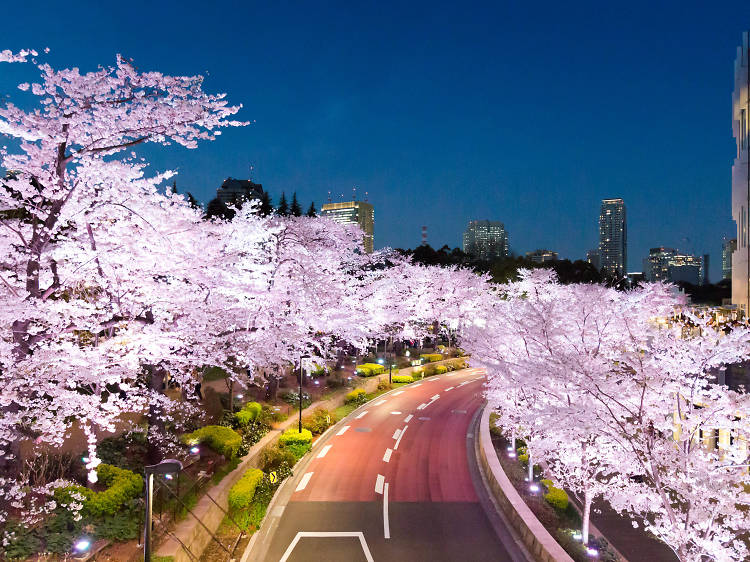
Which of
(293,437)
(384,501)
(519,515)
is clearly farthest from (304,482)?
(519,515)

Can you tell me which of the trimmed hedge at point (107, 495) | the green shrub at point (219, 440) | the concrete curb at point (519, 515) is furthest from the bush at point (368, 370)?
the trimmed hedge at point (107, 495)

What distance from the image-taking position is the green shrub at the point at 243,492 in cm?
1228

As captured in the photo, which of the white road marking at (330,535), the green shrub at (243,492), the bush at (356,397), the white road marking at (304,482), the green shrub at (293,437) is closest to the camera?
the white road marking at (330,535)

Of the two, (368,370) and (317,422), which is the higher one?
(368,370)

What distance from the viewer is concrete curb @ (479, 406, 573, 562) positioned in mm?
10224

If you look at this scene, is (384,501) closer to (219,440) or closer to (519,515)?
(519,515)

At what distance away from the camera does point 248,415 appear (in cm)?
1809

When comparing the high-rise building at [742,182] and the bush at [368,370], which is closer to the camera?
the bush at [368,370]

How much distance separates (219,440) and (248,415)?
3.53m

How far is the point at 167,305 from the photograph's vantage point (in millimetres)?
11672

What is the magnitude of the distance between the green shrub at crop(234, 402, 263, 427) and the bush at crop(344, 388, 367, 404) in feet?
24.2

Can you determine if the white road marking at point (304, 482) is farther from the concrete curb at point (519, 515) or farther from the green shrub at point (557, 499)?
the green shrub at point (557, 499)

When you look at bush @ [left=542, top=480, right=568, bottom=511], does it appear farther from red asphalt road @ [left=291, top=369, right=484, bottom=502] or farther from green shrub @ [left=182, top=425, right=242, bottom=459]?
green shrub @ [left=182, top=425, right=242, bottom=459]

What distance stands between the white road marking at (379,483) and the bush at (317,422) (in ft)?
16.0
